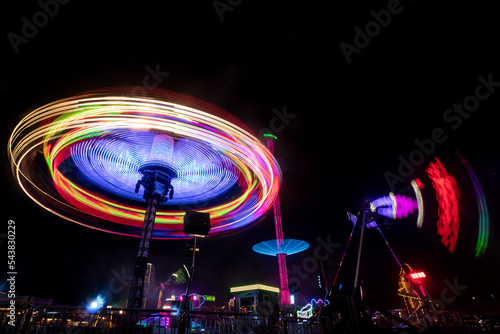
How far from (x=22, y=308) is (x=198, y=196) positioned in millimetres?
10439

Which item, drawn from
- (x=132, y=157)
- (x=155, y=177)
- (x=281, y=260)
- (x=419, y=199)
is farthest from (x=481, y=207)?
(x=281, y=260)

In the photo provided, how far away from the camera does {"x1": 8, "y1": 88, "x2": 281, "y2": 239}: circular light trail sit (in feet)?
31.1

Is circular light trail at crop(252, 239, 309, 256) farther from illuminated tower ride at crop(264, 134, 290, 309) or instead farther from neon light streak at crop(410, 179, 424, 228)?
neon light streak at crop(410, 179, 424, 228)

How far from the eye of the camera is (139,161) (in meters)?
12.8

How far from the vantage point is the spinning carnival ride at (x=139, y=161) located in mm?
9500

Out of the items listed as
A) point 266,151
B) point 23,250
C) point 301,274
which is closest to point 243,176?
point 266,151

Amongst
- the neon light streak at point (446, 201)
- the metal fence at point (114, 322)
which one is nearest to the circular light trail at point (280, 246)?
the neon light streak at point (446, 201)

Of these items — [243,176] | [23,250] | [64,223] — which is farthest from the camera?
[64,223]

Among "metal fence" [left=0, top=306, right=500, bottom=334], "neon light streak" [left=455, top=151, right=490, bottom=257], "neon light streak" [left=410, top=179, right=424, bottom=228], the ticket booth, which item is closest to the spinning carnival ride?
"metal fence" [left=0, top=306, right=500, bottom=334]

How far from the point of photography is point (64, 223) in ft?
77.0

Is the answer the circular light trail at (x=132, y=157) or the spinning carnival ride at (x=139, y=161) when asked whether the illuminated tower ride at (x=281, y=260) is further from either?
the spinning carnival ride at (x=139, y=161)

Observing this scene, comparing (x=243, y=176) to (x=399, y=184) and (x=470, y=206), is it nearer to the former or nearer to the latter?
(x=399, y=184)

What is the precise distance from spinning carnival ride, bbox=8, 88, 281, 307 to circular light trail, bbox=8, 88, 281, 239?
0.04 m

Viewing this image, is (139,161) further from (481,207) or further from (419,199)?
(481,207)
